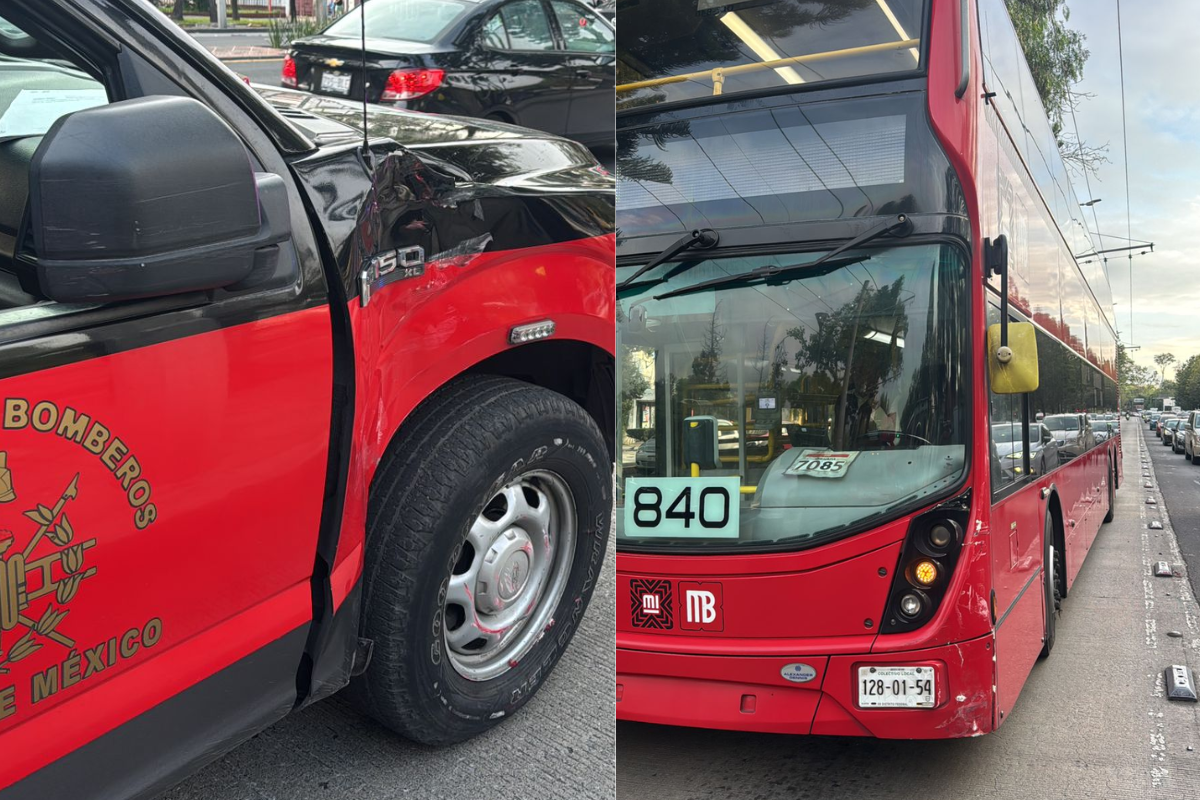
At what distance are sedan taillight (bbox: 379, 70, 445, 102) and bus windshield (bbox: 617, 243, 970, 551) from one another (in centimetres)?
153

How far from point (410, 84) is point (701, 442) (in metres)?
1.86

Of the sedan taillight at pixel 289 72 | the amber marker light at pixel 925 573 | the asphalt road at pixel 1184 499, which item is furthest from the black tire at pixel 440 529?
the asphalt road at pixel 1184 499

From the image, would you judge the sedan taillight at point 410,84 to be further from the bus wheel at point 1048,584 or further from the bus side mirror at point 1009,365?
the bus wheel at point 1048,584

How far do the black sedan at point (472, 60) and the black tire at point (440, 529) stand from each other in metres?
0.72

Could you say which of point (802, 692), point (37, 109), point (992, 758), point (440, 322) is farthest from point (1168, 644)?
point (37, 109)

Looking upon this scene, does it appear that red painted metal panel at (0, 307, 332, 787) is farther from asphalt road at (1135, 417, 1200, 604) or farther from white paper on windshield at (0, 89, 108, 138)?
asphalt road at (1135, 417, 1200, 604)

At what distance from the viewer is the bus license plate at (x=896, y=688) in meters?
3.15

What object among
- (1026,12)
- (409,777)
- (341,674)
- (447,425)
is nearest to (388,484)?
(447,425)

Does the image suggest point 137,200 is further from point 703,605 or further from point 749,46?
point 703,605

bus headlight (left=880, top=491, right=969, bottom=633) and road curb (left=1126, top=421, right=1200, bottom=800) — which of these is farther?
road curb (left=1126, top=421, right=1200, bottom=800)

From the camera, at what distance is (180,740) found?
171 centimetres

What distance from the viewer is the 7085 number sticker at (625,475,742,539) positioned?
3309 millimetres

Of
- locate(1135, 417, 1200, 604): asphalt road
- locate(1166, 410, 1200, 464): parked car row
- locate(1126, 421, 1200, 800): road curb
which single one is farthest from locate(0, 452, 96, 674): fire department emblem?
locate(1166, 410, 1200, 464): parked car row

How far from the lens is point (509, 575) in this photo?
8.34 ft
